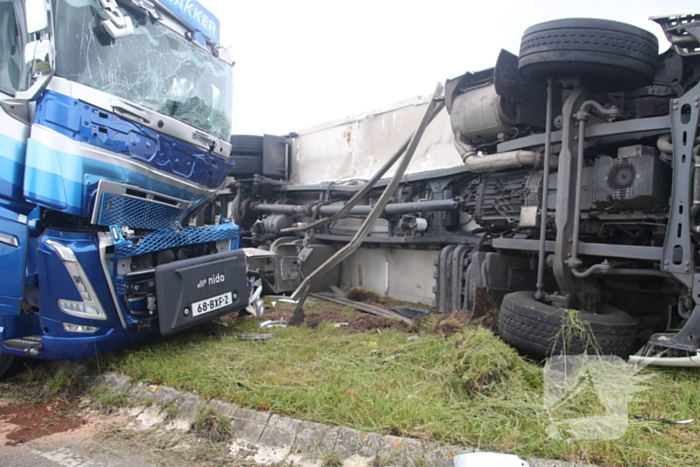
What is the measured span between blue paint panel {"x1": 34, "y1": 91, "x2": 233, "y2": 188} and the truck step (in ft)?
5.11

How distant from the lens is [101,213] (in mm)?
3547

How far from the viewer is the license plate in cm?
405

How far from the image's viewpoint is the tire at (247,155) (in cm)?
907

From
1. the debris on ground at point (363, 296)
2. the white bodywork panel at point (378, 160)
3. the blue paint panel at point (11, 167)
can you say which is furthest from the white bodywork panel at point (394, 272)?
the blue paint panel at point (11, 167)

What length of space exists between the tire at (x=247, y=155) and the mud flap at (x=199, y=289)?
4755mm

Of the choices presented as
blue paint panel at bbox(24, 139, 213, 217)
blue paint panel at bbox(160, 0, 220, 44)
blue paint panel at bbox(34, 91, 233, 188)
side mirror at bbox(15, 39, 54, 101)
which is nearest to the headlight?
blue paint panel at bbox(24, 139, 213, 217)

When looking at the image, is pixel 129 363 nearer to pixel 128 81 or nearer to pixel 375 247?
pixel 128 81

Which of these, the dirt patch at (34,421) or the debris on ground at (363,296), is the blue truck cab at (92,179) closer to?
the dirt patch at (34,421)

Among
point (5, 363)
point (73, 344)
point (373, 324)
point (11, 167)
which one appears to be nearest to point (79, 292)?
point (73, 344)

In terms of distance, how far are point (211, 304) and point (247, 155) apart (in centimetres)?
539

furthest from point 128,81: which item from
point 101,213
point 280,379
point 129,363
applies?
point 280,379

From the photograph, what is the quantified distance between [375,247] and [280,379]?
14.5ft

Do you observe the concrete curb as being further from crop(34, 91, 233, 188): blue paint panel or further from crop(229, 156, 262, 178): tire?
crop(229, 156, 262, 178): tire

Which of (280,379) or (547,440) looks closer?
(547,440)
